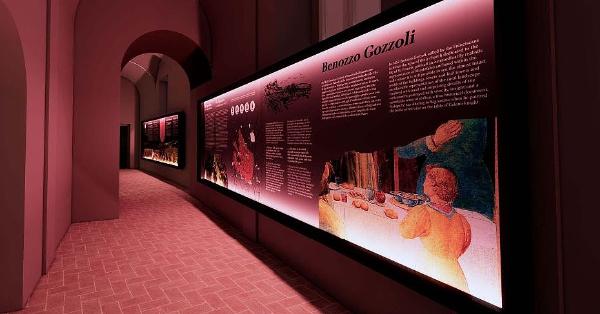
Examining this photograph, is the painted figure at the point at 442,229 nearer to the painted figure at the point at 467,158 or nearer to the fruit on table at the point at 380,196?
the painted figure at the point at 467,158

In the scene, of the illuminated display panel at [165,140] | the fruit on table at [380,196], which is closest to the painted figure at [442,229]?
the fruit on table at [380,196]

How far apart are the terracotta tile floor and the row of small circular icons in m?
2.28

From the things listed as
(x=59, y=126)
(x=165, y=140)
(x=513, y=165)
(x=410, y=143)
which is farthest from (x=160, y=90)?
(x=513, y=165)

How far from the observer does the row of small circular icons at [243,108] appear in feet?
17.0

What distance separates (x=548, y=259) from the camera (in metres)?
1.67

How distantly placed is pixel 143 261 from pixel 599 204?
16.6 feet

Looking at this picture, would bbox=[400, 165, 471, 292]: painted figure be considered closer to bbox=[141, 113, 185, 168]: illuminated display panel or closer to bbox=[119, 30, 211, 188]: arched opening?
bbox=[119, 30, 211, 188]: arched opening

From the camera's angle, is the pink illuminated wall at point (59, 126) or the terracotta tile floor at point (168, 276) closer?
the terracotta tile floor at point (168, 276)

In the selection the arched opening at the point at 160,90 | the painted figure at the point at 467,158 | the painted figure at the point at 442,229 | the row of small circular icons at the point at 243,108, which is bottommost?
the painted figure at the point at 442,229

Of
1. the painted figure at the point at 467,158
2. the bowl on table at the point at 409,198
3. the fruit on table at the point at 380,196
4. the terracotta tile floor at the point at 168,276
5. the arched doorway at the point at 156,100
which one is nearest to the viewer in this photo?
the painted figure at the point at 467,158

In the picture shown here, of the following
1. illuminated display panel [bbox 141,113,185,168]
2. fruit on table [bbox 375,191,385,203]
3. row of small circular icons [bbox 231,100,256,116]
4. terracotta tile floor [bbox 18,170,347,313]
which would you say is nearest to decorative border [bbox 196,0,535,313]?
fruit on table [bbox 375,191,385,203]

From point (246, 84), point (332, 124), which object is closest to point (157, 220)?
point (246, 84)

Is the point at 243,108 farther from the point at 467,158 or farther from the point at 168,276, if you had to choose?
the point at 467,158

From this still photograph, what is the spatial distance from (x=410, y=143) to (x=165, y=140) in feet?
47.1
